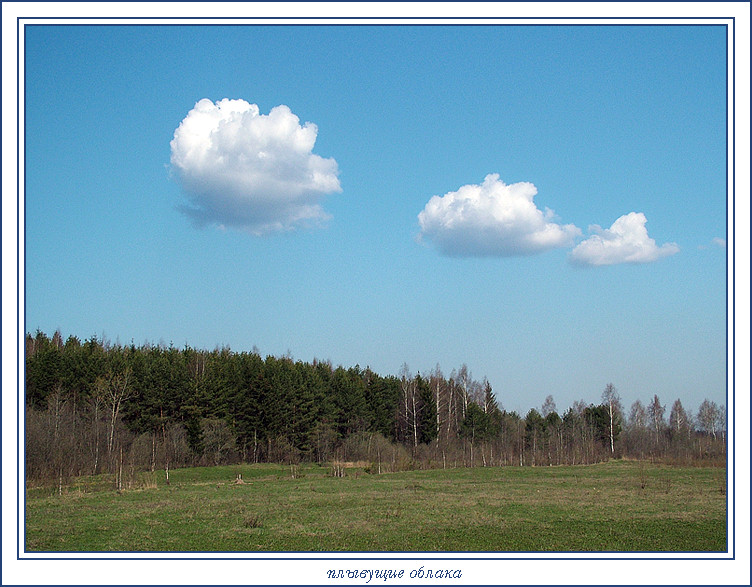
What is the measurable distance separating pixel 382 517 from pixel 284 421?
113 ft

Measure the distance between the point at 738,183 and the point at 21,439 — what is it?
1142cm

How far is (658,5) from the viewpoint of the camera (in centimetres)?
933

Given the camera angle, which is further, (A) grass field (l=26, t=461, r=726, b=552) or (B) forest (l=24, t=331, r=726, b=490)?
(B) forest (l=24, t=331, r=726, b=490)

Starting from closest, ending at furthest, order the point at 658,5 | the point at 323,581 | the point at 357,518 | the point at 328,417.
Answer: the point at 323,581 → the point at 658,5 → the point at 357,518 → the point at 328,417

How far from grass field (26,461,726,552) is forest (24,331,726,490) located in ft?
20.7

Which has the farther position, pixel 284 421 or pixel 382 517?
pixel 284 421

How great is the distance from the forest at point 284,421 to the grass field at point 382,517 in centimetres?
631

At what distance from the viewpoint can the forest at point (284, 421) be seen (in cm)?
3487

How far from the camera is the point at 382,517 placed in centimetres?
1728

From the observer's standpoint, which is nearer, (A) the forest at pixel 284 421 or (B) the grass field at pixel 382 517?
(B) the grass field at pixel 382 517

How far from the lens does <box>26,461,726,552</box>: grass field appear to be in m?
13.0

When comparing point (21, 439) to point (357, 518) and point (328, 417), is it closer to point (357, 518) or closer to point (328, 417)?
point (357, 518)

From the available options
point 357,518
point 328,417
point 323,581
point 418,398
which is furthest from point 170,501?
point 418,398

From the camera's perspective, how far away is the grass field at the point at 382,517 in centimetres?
1299
